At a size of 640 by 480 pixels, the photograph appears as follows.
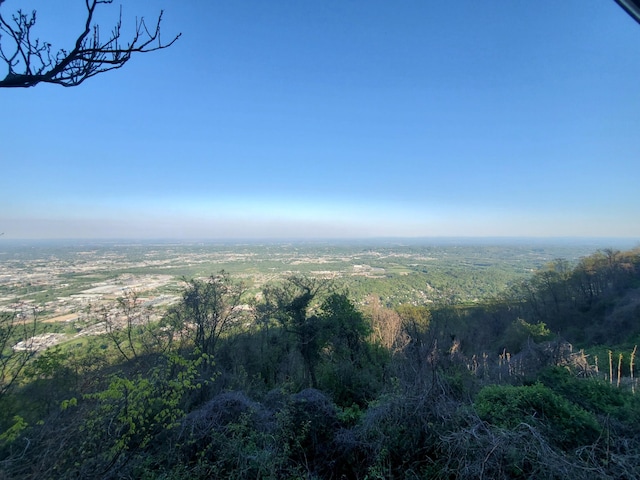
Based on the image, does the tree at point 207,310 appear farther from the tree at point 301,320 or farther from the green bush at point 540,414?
the green bush at point 540,414

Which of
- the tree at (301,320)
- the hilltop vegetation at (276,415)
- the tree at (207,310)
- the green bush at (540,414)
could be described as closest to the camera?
the hilltop vegetation at (276,415)

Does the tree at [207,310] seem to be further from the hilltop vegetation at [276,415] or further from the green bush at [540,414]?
the green bush at [540,414]

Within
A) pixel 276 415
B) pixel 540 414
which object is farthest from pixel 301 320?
pixel 540 414

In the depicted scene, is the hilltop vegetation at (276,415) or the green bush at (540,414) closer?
the hilltop vegetation at (276,415)

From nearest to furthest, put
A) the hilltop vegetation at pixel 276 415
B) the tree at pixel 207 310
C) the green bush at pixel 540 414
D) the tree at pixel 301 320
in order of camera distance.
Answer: the hilltop vegetation at pixel 276 415 → the green bush at pixel 540 414 → the tree at pixel 207 310 → the tree at pixel 301 320

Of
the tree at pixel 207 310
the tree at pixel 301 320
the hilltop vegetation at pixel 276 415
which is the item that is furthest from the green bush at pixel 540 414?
the tree at pixel 207 310

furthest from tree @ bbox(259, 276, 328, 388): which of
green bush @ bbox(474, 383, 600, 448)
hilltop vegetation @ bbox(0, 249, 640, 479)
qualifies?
green bush @ bbox(474, 383, 600, 448)

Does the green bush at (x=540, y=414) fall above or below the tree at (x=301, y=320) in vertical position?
above

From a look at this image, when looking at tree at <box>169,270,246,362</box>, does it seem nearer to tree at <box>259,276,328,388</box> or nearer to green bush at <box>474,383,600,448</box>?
tree at <box>259,276,328,388</box>

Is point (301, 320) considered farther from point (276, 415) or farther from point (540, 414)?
point (540, 414)

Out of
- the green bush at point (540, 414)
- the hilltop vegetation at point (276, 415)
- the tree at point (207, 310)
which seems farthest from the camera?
the tree at point (207, 310)

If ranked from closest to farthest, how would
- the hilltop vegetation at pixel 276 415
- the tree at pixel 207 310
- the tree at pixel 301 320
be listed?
the hilltop vegetation at pixel 276 415 < the tree at pixel 207 310 < the tree at pixel 301 320
